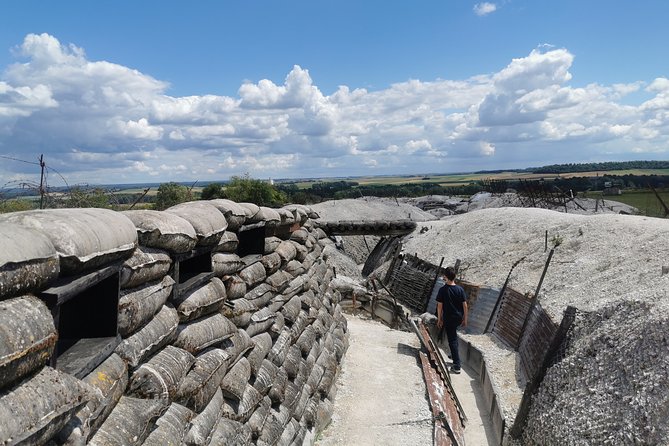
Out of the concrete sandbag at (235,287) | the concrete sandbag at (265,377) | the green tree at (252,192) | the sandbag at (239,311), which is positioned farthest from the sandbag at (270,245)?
the green tree at (252,192)

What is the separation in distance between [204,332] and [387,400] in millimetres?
5125

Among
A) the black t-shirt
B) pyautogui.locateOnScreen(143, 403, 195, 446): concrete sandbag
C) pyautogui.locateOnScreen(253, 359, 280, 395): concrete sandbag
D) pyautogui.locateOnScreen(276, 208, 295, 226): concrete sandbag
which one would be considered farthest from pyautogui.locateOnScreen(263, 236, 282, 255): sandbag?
the black t-shirt

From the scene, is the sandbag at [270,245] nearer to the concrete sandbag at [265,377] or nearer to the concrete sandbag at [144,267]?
the concrete sandbag at [265,377]

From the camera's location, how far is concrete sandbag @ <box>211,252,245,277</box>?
15.8 ft

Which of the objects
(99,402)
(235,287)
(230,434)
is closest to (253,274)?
(235,287)

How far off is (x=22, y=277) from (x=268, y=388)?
11.6 ft

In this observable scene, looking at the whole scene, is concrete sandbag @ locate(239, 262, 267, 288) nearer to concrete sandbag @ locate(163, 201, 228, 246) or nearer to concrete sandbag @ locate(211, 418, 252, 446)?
concrete sandbag @ locate(163, 201, 228, 246)

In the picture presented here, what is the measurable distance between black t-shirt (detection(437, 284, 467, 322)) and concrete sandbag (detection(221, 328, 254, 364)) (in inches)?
223

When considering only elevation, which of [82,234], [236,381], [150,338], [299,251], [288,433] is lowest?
[288,433]

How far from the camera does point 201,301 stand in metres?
4.26

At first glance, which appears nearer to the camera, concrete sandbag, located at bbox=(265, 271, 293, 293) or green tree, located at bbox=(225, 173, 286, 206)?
concrete sandbag, located at bbox=(265, 271, 293, 293)

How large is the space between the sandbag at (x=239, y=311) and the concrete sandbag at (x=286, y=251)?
1.80 metres

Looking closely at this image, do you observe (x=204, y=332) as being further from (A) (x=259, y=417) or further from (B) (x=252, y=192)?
(B) (x=252, y=192)

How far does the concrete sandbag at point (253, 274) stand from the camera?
18.6ft
